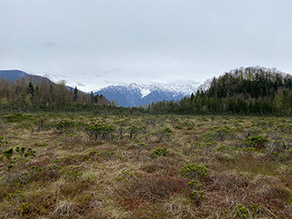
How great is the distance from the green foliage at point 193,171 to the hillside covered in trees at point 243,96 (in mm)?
52173

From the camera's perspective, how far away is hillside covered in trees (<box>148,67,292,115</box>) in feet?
168

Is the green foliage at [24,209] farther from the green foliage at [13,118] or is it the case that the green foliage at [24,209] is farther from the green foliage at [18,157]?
the green foliage at [13,118]

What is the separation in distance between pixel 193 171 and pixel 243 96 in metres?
90.0

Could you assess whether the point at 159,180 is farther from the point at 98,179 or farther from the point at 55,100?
the point at 55,100

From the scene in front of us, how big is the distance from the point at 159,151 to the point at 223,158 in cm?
266

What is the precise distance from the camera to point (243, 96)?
7931cm

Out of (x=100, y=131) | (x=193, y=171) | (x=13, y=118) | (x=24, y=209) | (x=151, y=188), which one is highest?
(x=193, y=171)

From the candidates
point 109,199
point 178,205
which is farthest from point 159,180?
point 109,199

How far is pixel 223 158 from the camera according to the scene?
6.36 metres

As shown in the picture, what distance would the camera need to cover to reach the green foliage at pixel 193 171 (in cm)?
434

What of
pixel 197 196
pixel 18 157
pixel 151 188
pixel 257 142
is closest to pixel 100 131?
pixel 18 157

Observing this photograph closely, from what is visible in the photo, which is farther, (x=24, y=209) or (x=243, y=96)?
(x=243, y=96)

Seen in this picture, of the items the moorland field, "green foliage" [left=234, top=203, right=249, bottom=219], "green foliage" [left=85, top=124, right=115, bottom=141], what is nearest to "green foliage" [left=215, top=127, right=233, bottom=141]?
the moorland field

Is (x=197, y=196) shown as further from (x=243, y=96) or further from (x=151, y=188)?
(x=243, y=96)
